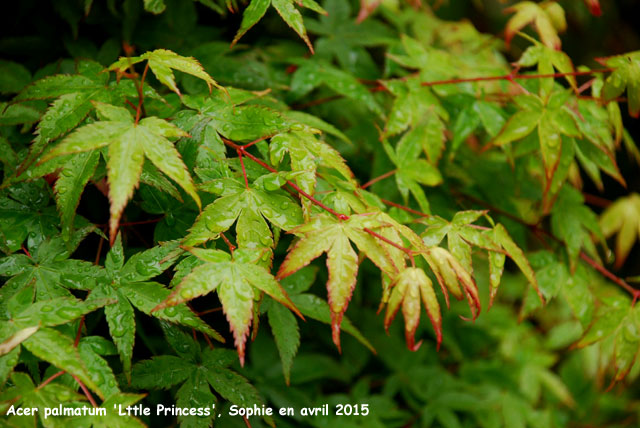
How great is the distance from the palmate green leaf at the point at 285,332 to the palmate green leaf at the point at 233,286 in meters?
0.33

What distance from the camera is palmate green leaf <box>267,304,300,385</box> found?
110cm

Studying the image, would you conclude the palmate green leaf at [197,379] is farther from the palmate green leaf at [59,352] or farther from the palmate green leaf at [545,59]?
the palmate green leaf at [545,59]

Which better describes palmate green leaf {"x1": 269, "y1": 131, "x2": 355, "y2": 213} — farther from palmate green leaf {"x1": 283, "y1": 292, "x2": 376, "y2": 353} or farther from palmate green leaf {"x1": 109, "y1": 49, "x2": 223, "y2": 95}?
palmate green leaf {"x1": 283, "y1": 292, "x2": 376, "y2": 353}

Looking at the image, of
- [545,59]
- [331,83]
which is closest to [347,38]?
[331,83]

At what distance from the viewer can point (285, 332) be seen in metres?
1.13

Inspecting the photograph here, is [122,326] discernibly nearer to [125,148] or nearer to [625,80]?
[125,148]

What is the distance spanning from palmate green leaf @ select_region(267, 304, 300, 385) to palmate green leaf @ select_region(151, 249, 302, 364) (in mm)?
330

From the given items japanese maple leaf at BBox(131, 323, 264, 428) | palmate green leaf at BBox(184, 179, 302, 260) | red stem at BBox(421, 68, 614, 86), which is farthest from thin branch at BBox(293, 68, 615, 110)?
japanese maple leaf at BBox(131, 323, 264, 428)

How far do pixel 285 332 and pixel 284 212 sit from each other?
377 mm

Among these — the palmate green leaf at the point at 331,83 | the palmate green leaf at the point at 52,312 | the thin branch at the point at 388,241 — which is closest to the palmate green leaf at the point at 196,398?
the palmate green leaf at the point at 52,312

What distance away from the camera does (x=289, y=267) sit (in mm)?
794

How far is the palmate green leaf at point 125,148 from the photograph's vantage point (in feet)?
2.42

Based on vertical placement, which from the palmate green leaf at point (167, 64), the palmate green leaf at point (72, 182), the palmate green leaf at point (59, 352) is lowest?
the palmate green leaf at point (59, 352)

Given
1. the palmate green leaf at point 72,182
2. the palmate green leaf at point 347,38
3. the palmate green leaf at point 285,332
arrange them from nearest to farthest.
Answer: the palmate green leaf at point 72,182 → the palmate green leaf at point 285,332 → the palmate green leaf at point 347,38
